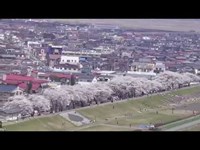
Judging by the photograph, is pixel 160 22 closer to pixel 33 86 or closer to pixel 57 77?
pixel 33 86

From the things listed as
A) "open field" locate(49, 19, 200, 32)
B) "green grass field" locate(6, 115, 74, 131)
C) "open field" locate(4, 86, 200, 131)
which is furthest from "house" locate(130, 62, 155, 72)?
"green grass field" locate(6, 115, 74, 131)

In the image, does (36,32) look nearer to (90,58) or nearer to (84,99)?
(90,58)

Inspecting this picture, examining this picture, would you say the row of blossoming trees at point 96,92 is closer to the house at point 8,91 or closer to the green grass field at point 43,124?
the house at point 8,91

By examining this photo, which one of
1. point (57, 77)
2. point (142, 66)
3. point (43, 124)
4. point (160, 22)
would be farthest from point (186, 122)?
point (142, 66)

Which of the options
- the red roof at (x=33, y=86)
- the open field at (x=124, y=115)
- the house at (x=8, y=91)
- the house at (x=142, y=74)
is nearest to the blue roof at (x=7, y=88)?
the house at (x=8, y=91)

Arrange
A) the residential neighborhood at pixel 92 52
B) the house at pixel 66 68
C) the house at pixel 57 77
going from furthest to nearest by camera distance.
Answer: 1. the house at pixel 66 68
2. the residential neighborhood at pixel 92 52
3. the house at pixel 57 77

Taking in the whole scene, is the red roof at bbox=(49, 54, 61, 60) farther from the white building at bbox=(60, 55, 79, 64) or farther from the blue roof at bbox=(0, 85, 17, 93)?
the blue roof at bbox=(0, 85, 17, 93)
